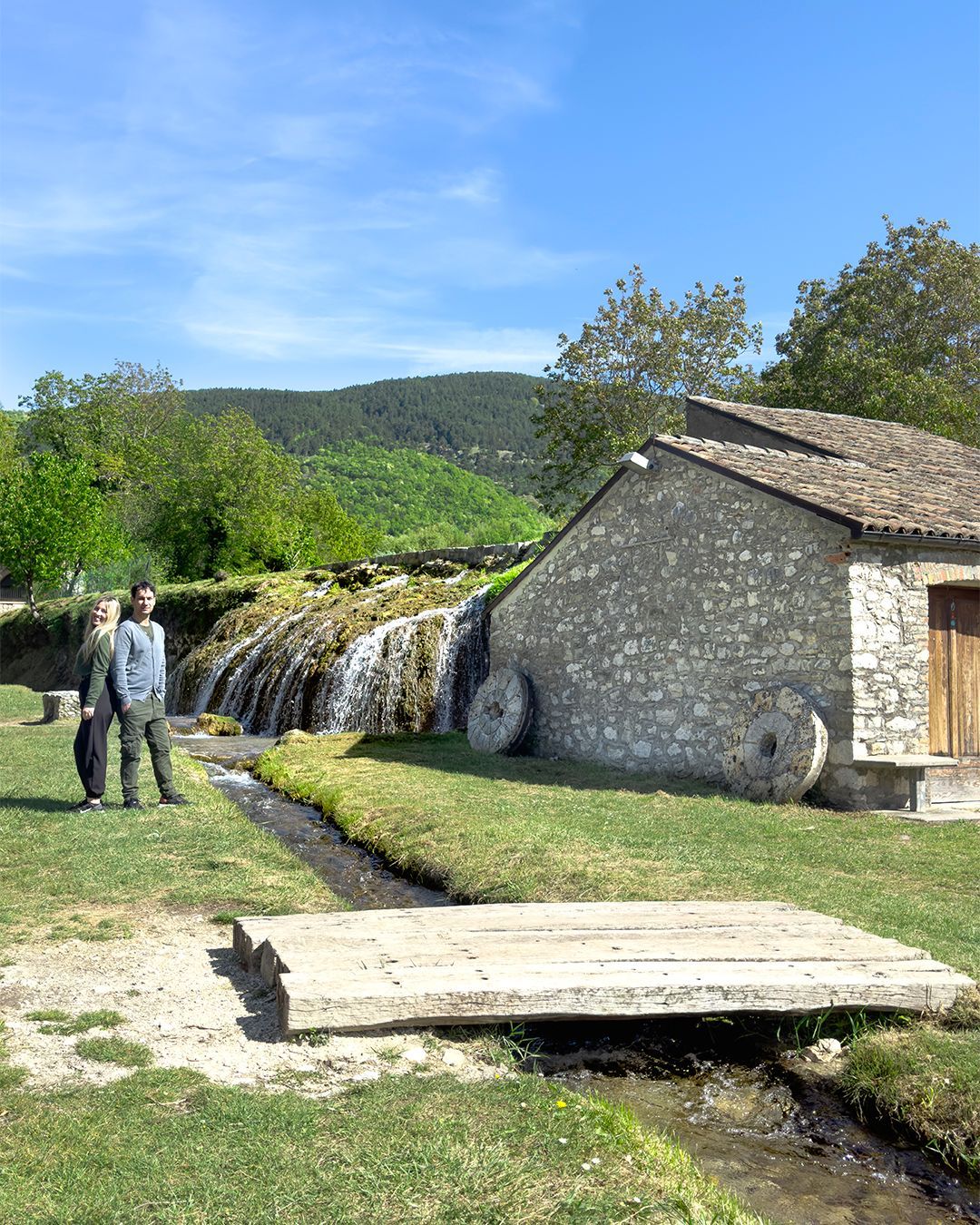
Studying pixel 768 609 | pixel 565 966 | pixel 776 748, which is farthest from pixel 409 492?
pixel 565 966

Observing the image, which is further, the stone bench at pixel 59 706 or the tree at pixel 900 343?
the tree at pixel 900 343

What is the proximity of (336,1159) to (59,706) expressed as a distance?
16.5 meters

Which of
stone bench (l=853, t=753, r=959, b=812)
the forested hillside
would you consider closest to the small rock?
stone bench (l=853, t=753, r=959, b=812)

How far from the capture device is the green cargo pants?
9.29 m

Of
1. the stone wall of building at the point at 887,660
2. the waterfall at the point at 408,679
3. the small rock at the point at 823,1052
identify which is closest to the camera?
the small rock at the point at 823,1052

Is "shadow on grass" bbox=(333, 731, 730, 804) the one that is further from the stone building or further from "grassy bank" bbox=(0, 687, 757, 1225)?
"grassy bank" bbox=(0, 687, 757, 1225)

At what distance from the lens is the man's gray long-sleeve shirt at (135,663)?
30.2 ft

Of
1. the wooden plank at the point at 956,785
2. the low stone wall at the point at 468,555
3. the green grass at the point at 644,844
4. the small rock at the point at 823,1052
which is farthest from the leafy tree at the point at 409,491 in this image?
the small rock at the point at 823,1052

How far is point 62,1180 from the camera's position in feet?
10.9

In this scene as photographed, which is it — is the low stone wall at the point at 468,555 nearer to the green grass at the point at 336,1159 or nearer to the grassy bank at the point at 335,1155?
the grassy bank at the point at 335,1155

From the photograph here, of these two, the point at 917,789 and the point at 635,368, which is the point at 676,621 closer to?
the point at 917,789

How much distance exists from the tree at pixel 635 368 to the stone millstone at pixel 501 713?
57.1 feet

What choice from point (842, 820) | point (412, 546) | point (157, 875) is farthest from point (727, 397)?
point (157, 875)

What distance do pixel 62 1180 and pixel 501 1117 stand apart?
154 centimetres
